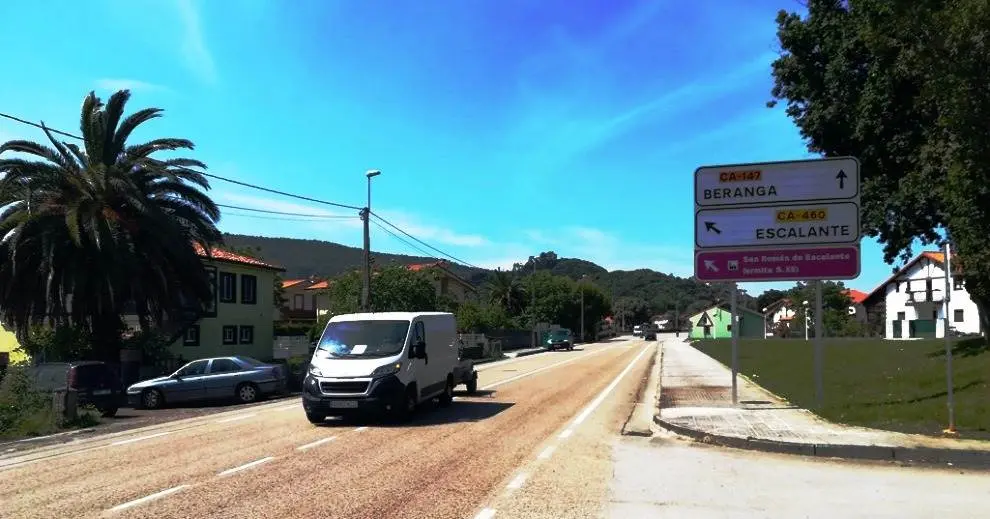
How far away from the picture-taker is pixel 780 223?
1513 cm

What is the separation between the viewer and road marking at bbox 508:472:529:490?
7.81 metres

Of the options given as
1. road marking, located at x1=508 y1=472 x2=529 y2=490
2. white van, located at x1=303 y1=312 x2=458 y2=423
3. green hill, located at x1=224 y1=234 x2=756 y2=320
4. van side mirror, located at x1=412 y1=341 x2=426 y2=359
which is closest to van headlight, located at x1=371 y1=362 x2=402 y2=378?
white van, located at x1=303 y1=312 x2=458 y2=423

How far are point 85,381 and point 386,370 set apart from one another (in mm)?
8454

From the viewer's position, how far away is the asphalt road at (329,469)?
22.9ft

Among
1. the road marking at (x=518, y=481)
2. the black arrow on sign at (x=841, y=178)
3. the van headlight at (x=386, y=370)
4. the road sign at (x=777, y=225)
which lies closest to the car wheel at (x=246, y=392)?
the van headlight at (x=386, y=370)

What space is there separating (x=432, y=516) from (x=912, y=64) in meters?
15.1

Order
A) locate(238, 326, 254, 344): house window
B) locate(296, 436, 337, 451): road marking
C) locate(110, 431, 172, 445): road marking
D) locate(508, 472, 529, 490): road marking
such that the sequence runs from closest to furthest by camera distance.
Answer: locate(508, 472, 529, 490): road marking
locate(296, 436, 337, 451): road marking
locate(110, 431, 172, 445): road marking
locate(238, 326, 254, 344): house window

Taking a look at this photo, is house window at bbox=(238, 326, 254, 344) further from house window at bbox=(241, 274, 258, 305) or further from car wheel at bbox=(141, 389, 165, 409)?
car wheel at bbox=(141, 389, 165, 409)

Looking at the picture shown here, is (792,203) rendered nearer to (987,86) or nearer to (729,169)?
(729,169)

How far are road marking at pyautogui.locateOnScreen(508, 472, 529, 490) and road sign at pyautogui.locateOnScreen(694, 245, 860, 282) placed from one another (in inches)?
340

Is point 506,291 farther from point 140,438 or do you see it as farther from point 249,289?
point 140,438

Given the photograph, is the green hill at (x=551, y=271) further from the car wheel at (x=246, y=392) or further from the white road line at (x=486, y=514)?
the white road line at (x=486, y=514)

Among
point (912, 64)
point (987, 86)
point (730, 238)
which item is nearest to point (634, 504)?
point (730, 238)

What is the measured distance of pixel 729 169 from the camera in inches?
609
